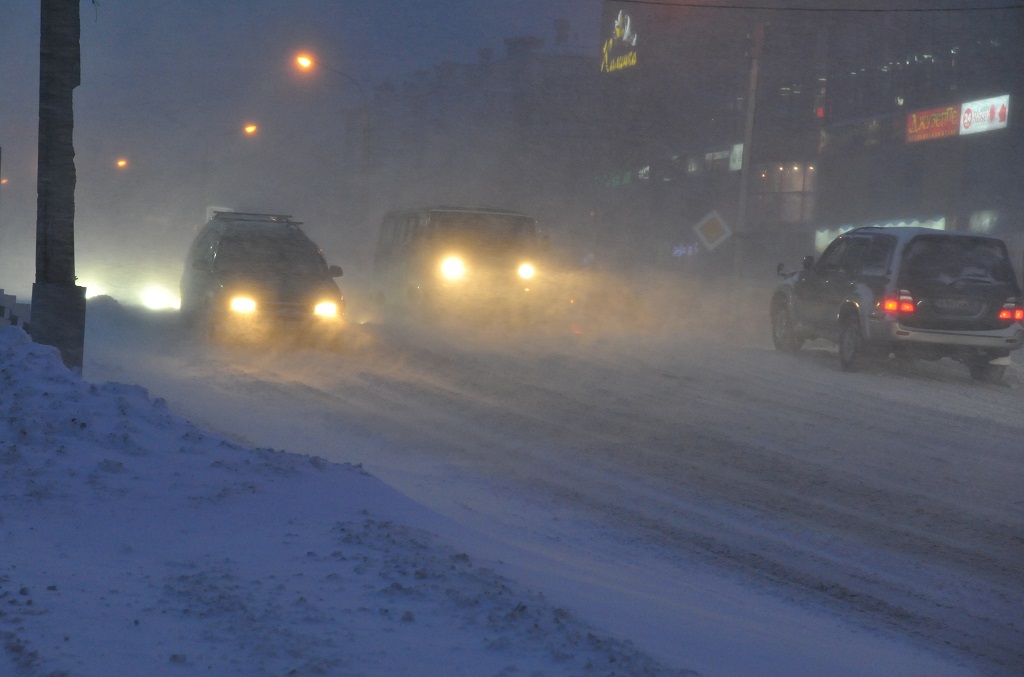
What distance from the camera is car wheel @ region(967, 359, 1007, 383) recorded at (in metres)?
14.2

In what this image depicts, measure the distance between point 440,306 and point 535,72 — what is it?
249 feet

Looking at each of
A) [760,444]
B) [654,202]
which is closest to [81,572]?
[760,444]

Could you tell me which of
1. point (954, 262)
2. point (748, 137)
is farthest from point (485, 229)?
point (748, 137)

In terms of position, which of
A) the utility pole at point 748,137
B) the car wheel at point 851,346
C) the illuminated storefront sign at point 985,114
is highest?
the illuminated storefront sign at point 985,114

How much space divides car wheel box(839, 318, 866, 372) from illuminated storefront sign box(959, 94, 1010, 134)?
36.5m

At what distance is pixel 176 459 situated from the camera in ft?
19.3

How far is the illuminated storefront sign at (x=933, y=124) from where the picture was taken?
4991 cm

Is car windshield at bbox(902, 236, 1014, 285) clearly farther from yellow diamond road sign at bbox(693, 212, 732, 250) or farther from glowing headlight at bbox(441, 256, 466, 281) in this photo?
yellow diamond road sign at bbox(693, 212, 732, 250)

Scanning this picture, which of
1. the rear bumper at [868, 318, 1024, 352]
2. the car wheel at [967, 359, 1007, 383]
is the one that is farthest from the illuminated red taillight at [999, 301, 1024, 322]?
the car wheel at [967, 359, 1007, 383]

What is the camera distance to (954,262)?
14000mm

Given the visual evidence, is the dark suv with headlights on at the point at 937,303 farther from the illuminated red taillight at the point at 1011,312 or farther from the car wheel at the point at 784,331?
the car wheel at the point at 784,331

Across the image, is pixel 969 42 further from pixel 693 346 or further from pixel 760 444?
pixel 760 444

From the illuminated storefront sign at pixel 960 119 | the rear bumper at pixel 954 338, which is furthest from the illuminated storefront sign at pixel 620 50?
the rear bumper at pixel 954 338

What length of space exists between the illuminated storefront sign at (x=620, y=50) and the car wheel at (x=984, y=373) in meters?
71.9
